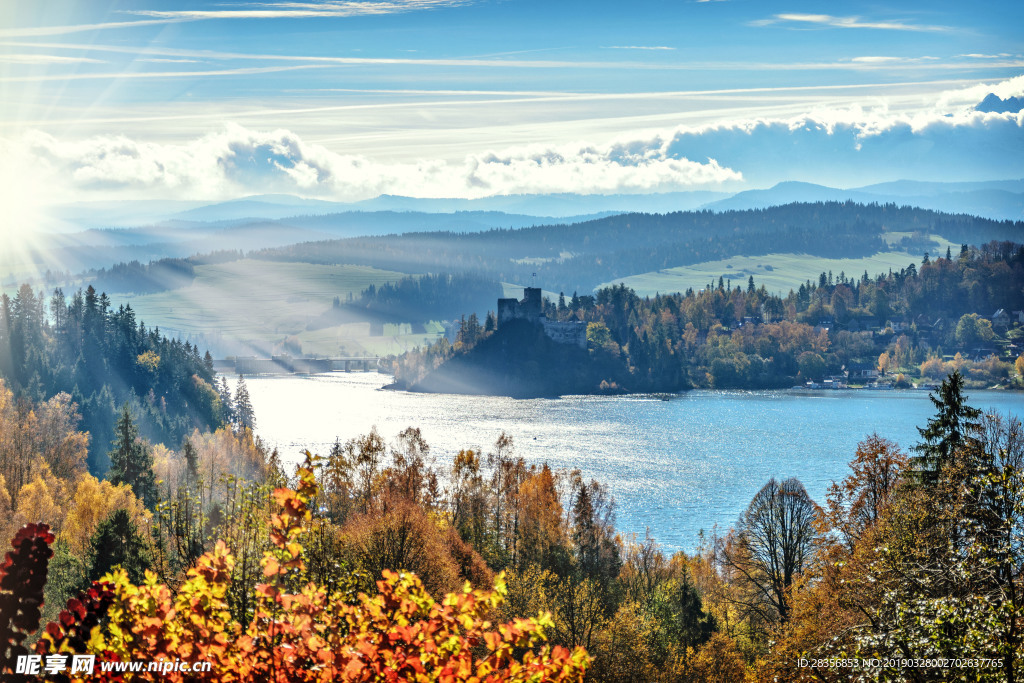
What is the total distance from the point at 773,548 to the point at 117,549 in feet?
95.1

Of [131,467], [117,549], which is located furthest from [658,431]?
[117,549]

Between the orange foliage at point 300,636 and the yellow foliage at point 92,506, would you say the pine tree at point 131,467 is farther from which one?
the orange foliage at point 300,636

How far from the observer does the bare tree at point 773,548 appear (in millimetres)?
38656

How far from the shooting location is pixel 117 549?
82.3 ft

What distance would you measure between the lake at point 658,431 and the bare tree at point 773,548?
22087mm

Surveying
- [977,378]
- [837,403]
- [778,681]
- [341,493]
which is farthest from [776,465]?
[977,378]

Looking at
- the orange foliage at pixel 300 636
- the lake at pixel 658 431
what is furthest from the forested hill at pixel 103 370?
the orange foliage at pixel 300 636

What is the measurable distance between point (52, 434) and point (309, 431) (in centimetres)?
5381

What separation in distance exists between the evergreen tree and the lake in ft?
160

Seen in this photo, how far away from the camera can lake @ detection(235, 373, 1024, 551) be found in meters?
84.9

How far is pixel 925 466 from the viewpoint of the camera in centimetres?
2744

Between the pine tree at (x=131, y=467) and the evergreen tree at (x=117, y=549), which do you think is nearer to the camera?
the evergreen tree at (x=117, y=549)

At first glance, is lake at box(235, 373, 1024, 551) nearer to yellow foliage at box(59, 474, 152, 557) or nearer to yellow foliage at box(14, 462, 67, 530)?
yellow foliage at box(59, 474, 152, 557)

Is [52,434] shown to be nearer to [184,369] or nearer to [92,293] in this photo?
[184,369]
